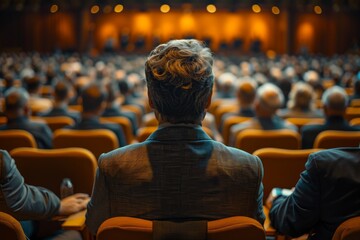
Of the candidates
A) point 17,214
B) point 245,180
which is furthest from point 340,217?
point 17,214

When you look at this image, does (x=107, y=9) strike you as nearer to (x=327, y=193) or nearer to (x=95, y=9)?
(x=95, y=9)

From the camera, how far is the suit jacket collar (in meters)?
2.14

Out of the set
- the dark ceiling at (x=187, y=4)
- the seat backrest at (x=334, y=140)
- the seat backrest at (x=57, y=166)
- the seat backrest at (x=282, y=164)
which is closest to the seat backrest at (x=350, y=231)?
the seat backrest at (x=282, y=164)

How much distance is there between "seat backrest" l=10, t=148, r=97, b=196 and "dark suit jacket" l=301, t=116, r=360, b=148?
Answer: 2.31 metres

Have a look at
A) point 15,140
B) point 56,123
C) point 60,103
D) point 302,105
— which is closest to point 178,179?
point 15,140

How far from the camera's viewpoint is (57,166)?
3357mm

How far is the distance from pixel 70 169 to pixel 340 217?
5.78ft

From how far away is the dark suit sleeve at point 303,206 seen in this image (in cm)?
223

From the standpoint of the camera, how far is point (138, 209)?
6.94ft

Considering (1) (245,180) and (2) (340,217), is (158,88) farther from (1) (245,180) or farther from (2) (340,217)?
(2) (340,217)

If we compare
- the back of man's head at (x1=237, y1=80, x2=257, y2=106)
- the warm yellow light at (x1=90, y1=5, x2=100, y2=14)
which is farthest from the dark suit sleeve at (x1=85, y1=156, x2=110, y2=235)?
the warm yellow light at (x1=90, y1=5, x2=100, y2=14)

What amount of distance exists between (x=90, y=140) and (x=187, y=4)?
88.0 feet

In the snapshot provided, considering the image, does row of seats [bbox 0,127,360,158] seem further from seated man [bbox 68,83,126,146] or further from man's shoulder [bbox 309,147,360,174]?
man's shoulder [bbox 309,147,360,174]

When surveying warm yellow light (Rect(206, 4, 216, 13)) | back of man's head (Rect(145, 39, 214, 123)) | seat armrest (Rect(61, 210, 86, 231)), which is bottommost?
seat armrest (Rect(61, 210, 86, 231))
